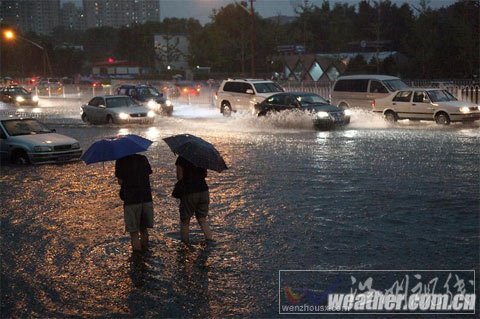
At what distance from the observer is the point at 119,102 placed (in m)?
31.0

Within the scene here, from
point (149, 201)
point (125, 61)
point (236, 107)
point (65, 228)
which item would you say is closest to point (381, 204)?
point (149, 201)

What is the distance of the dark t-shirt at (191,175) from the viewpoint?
8.91 metres

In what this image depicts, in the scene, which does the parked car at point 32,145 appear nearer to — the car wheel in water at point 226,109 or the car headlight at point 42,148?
the car headlight at point 42,148

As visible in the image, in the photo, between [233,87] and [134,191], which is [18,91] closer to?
[233,87]

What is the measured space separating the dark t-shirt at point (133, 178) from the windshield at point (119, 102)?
22423 millimetres

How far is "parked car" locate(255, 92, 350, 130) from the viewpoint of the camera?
82.7 ft

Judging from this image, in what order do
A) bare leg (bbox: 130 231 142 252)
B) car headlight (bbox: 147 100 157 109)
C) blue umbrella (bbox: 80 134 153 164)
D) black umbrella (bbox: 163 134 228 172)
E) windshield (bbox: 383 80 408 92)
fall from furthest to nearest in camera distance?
car headlight (bbox: 147 100 157 109) < windshield (bbox: 383 80 408 92) < bare leg (bbox: 130 231 142 252) < black umbrella (bbox: 163 134 228 172) < blue umbrella (bbox: 80 134 153 164)

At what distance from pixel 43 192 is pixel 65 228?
142 inches

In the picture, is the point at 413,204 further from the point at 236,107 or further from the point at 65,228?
the point at 236,107

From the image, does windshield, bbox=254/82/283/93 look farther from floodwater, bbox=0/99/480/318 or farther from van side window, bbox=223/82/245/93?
floodwater, bbox=0/99/480/318

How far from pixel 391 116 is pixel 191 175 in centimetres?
1999

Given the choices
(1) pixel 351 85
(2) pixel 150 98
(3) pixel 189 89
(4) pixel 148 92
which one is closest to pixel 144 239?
(1) pixel 351 85

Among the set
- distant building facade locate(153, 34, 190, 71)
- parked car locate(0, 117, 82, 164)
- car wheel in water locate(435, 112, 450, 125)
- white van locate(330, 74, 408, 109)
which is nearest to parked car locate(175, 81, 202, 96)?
white van locate(330, 74, 408, 109)

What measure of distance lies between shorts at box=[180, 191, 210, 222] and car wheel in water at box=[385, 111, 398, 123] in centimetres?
1969
